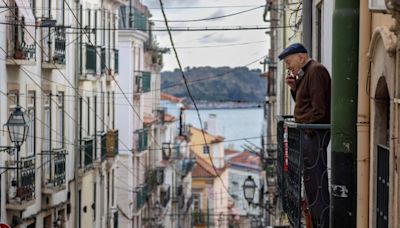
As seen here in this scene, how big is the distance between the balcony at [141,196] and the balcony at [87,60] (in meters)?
12.1

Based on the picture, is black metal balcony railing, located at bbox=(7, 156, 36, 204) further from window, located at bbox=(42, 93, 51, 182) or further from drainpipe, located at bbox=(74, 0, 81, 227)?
drainpipe, located at bbox=(74, 0, 81, 227)

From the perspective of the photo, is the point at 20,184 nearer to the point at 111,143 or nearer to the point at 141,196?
the point at 111,143

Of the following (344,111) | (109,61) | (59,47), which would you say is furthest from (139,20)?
(344,111)

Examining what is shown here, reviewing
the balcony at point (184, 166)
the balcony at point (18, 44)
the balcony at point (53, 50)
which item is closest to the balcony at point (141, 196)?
the balcony at point (53, 50)

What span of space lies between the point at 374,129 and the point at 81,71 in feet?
72.9

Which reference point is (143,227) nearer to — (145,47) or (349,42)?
(145,47)

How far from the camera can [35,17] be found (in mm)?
22797

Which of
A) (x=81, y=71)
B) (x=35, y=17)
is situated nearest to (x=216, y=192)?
(x=81, y=71)

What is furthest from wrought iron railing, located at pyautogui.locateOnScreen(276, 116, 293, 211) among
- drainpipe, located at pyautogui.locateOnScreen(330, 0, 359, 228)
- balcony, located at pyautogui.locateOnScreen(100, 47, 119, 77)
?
balcony, located at pyautogui.locateOnScreen(100, 47, 119, 77)

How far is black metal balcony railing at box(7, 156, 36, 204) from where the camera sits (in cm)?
2044

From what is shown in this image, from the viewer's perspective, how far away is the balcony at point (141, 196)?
42.4 m

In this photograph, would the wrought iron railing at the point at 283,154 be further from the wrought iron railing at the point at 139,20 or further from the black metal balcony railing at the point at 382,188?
the wrought iron railing at the point at 139,20

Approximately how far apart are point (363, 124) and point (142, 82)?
36624 mm

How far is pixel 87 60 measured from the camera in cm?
2980
